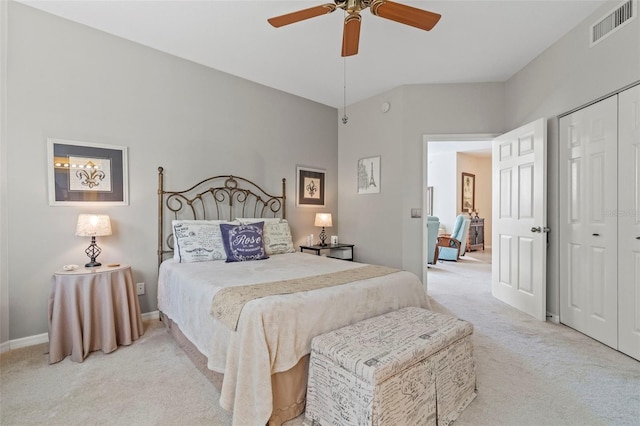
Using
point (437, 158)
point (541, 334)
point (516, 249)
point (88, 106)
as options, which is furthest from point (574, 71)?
point (437, 158)

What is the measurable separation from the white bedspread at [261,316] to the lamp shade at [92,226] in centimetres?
65

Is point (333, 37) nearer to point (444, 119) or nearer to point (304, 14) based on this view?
point (304, 14)

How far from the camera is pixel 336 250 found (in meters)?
4.47

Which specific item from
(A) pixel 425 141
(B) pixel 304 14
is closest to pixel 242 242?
(B) pixel 304 14

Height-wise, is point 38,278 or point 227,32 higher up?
point 227,32

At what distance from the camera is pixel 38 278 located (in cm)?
256

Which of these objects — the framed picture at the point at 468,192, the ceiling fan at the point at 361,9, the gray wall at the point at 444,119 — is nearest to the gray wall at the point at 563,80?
the gray wall at the point at 444,119

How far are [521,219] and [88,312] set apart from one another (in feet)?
14.0

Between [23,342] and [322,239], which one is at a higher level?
[322,239]

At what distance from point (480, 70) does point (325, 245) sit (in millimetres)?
2981

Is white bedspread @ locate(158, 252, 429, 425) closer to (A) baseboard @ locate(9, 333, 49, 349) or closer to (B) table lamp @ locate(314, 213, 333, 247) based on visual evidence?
(A) baseboard @ locate(9, 333, 49, 349)

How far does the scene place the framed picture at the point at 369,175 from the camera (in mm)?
4465

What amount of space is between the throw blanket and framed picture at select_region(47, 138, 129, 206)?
181 centimetres

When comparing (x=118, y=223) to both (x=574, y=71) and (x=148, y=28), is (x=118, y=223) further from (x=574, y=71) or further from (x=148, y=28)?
(x=574, y=71)
